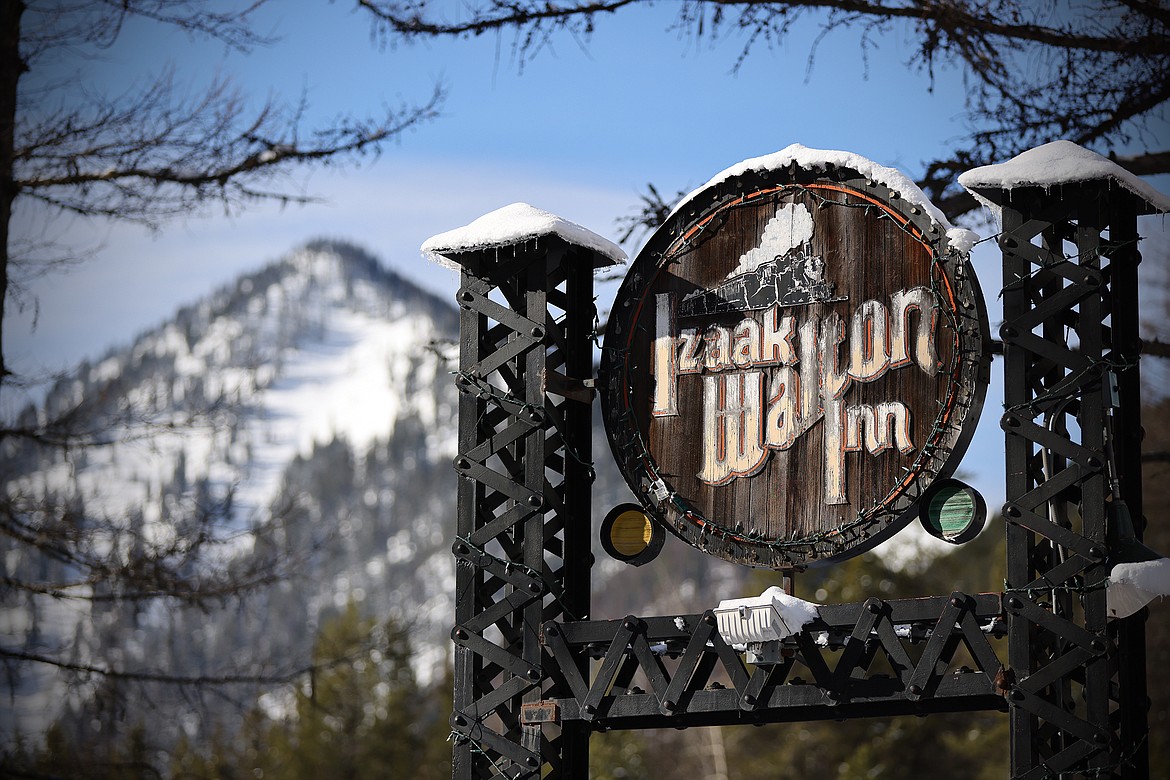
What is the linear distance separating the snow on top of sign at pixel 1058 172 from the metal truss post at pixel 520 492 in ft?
9.22

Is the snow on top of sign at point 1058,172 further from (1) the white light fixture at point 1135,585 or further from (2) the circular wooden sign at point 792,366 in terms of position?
(1) the white light fixture at point 1135,585

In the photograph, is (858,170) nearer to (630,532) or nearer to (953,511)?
(953,511)

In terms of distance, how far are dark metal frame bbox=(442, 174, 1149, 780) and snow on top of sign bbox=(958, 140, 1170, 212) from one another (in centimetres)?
12

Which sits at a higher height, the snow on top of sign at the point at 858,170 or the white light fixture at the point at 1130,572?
the snow on top of sign at the point at 858,170

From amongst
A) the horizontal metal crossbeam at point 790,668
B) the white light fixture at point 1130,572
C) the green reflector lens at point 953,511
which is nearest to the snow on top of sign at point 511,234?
the horizontal metal crossbeam at point 790,668

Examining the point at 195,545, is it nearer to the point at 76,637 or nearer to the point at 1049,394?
the point at 76,637

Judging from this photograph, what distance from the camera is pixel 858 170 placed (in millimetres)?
8633

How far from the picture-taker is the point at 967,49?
11320mm

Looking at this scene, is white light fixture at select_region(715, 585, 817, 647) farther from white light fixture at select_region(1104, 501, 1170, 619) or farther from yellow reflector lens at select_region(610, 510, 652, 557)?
white light fixture at select_region(1104, 501, 1170, 619)

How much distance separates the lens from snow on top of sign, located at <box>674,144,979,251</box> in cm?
823

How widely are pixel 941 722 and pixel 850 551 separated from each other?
31003 millimetres

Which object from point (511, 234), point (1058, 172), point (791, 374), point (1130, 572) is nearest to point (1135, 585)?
point (1130, 572)

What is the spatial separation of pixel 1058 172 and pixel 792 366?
1.88 m

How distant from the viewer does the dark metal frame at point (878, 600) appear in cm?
760
